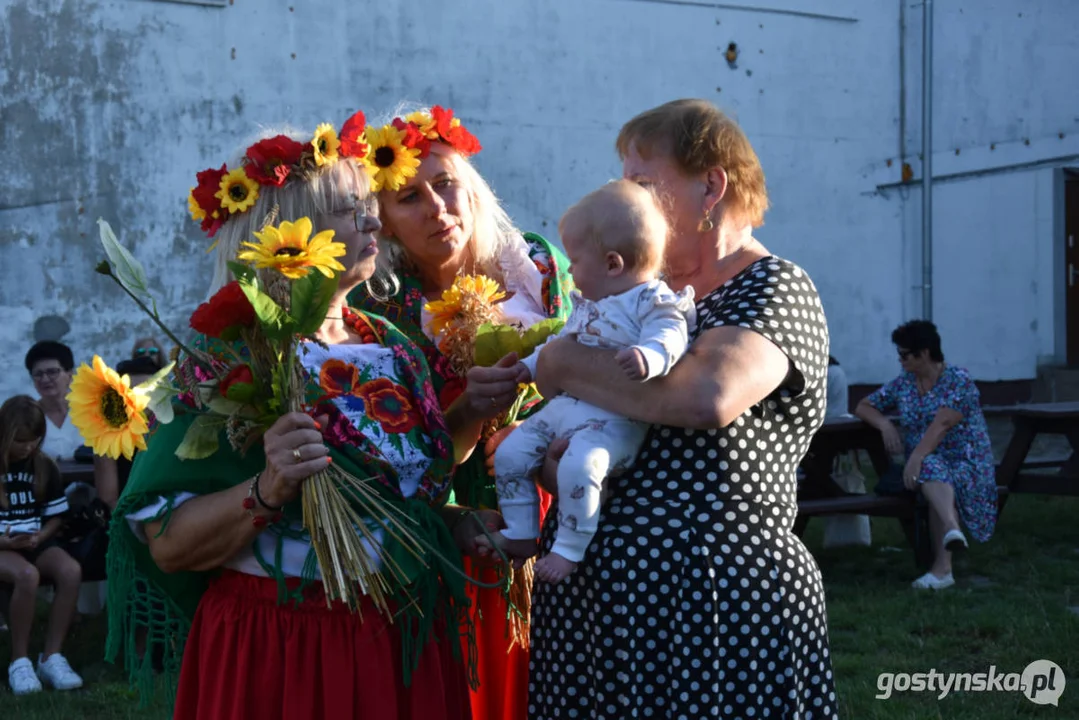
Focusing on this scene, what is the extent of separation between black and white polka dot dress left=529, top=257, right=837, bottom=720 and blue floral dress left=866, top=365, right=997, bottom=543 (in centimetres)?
559

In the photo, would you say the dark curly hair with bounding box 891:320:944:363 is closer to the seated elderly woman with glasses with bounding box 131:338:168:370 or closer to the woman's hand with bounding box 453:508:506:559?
the seated elderly woman with glasses with bounding box 131:338:168:370

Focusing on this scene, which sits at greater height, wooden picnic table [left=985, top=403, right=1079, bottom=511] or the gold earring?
the gold earring

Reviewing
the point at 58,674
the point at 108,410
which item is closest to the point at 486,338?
the point at 108,410

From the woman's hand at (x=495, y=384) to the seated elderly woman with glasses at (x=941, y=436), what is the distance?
5325 millimetres

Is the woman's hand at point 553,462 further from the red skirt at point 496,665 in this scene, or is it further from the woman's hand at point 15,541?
the woman's hand at point 15,541

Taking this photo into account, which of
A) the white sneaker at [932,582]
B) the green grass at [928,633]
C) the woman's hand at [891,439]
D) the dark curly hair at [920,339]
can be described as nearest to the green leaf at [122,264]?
the green grass at [928,633]

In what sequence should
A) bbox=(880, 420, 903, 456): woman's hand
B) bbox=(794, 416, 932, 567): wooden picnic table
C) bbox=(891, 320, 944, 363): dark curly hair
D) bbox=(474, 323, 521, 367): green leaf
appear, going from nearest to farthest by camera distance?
bbox=(474, 323, 521, 367): green leaf
bbox=(794, 416, 932, 567): wooden picnic table
bbox=(891, 320, 944, 363): dark curly hair
bbox=(880, 420, 903, 456): woman's hand

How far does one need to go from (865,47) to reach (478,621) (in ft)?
43.6

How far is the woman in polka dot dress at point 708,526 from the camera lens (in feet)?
7.16

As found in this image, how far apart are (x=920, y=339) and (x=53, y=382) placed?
533 cm

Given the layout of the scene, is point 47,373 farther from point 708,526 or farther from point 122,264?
point 708,526

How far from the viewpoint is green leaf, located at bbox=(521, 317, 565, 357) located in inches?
108

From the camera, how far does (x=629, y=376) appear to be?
7.05 ft

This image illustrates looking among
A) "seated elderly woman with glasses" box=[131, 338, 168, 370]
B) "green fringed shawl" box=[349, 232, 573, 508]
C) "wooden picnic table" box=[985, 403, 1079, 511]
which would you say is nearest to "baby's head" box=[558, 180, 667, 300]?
"green fringed shawl" box=[349, 232, 573, 508]
